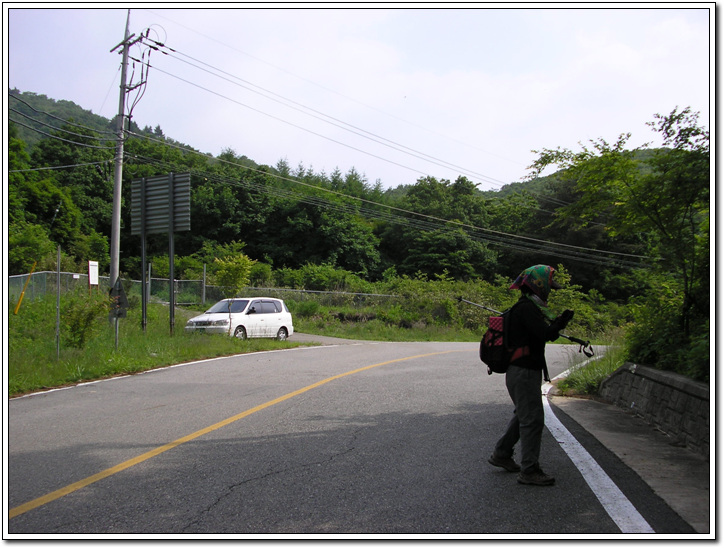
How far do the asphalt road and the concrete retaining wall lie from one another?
1039 mm

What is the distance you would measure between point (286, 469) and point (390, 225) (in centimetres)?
6610

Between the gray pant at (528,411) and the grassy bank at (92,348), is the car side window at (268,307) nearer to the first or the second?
the grassy bank at (92,348)

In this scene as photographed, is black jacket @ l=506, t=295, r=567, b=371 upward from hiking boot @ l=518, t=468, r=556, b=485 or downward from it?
upward

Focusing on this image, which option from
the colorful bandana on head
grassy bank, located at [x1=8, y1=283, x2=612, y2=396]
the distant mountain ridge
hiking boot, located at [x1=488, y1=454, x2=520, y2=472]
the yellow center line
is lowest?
grassy bank, located at [x1=8, y1=283, x2=612, y2=396]

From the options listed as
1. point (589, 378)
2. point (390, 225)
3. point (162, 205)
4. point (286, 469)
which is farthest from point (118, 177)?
point (390, 225)

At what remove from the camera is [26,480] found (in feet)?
16.4

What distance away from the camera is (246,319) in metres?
21.1

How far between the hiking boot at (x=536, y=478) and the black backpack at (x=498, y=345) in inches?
35.0

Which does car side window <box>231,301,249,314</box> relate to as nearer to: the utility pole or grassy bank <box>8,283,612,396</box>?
grassy bank <box>8,283,612,396</box>

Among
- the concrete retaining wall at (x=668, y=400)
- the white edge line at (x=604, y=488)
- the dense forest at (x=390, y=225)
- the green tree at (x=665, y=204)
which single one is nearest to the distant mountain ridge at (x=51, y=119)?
the dense forest at (x=390, y=225)

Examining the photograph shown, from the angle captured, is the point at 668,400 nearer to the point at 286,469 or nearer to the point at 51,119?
the point at 286,469

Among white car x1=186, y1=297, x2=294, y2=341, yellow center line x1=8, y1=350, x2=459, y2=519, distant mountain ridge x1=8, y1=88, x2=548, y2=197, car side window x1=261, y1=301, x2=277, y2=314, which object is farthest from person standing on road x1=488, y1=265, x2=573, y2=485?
car side window x1=261, y1=301, x2=277, y2=314

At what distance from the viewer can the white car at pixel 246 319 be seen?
2016 centimetres

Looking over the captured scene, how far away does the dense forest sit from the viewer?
8.51m
